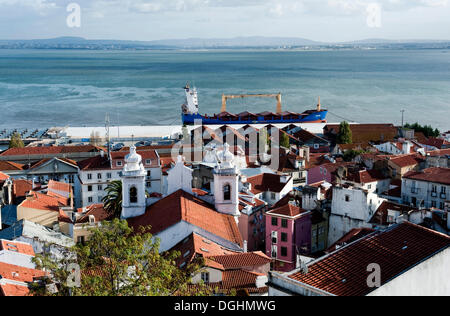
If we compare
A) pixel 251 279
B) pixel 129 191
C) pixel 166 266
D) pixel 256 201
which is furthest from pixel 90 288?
pixel 256 201

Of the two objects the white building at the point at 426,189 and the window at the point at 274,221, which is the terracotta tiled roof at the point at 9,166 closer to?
the window at the point at 274,221

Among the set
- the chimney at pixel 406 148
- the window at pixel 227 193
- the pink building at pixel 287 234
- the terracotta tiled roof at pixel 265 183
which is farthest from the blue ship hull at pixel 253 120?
the window at pixel 227 193

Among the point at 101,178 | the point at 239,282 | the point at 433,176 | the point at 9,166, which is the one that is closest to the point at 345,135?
the point at 101,178

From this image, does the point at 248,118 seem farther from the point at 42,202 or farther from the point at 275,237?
the point at 275,237

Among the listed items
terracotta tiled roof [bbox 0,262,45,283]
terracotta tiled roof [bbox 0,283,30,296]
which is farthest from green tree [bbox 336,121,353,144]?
terracotta tiled roof [bbox 0,283,30,296]

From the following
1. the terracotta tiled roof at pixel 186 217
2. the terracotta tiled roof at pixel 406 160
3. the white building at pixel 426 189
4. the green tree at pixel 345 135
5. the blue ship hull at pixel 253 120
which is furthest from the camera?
the blue ship hull at pixel 253 120

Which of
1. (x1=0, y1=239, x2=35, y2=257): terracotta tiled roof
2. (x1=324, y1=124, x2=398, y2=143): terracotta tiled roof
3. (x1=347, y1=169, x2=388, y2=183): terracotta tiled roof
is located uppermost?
(x1=347, y1=169, x2=388, y2=183): terracotta tiled roof

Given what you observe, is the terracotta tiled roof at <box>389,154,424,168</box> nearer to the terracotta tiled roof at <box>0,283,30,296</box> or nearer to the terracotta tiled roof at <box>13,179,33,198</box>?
the terracotta tiled roof at <box>13,179,33,198</box>
